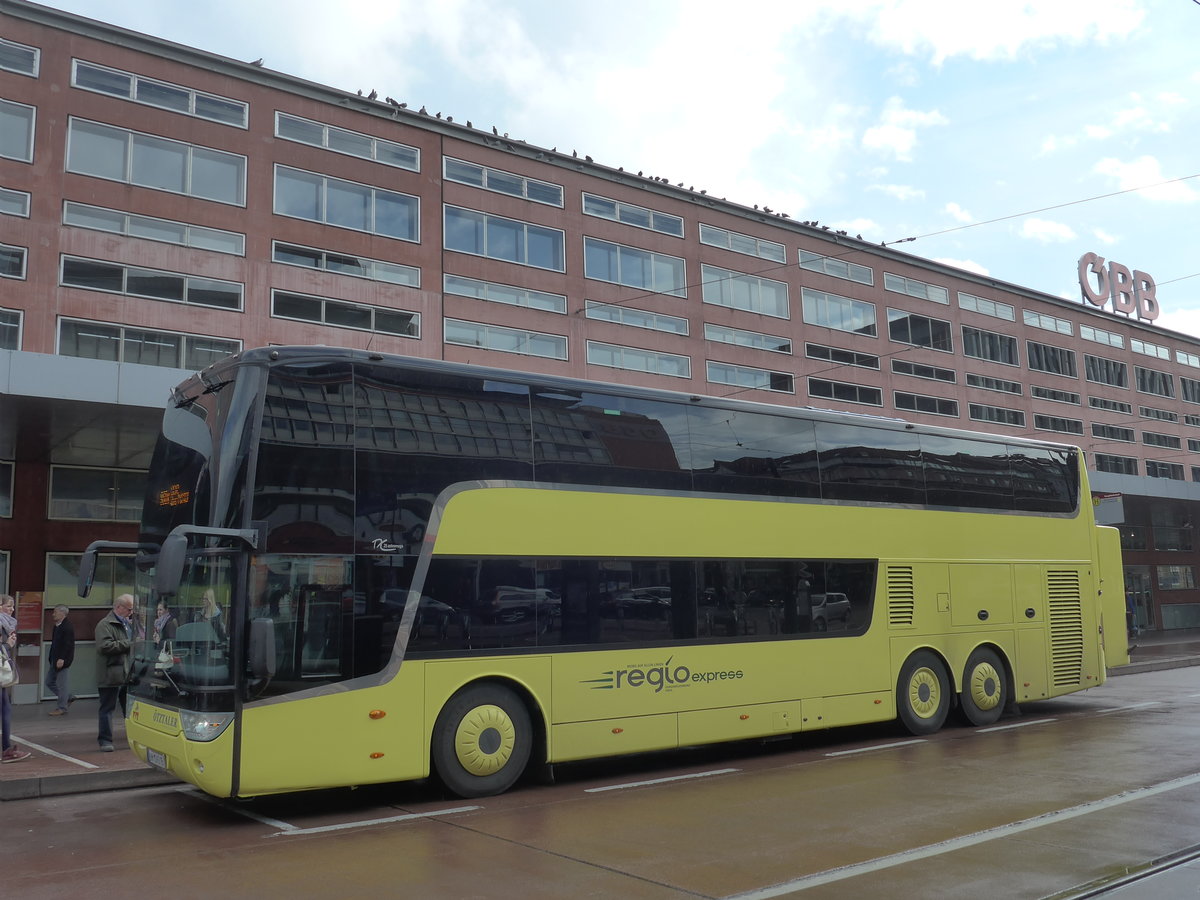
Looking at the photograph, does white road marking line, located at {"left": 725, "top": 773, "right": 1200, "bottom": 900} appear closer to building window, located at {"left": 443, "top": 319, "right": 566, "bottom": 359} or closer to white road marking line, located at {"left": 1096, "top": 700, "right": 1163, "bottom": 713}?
white road marking line, located at {"left": 1096, "top": 700, "right": 1163, "bottom": 713}

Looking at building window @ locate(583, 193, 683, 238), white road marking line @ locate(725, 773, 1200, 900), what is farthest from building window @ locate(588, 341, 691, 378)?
white road marking line @ locate(725, 773, 1200, 900)

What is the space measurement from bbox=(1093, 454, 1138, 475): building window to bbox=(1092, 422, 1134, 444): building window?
95cm

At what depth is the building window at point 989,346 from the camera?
45.6 metres

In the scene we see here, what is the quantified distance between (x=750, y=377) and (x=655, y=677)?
26.2m

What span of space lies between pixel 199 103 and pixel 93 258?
510 cm

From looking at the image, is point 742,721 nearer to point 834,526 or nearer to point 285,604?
point 834,526

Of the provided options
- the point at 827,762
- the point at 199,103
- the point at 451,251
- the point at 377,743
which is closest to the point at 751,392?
the point at 451,251

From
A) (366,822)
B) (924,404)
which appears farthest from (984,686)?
(924,404)

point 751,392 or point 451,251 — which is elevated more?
point 451,251

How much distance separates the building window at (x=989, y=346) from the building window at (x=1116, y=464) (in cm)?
833

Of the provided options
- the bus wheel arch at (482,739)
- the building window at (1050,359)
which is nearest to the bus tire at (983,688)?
the bus wheel arch at (482,739)

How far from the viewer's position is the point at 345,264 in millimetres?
27047

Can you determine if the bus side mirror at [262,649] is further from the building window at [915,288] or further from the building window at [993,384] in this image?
the building window at [993,384]

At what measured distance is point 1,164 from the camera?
2231 cm
